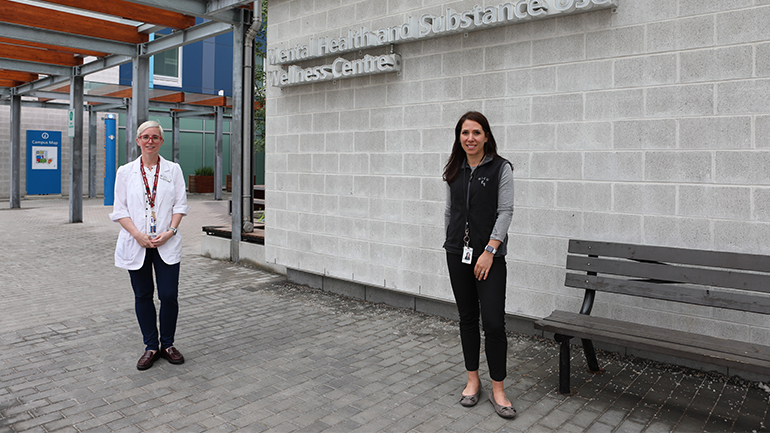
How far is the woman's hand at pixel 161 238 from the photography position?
4473mm

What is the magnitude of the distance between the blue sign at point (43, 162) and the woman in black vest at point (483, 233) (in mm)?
24920

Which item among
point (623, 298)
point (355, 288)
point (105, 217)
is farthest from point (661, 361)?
point (105, 217)

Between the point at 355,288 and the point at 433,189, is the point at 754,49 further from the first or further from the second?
the point at 355,288

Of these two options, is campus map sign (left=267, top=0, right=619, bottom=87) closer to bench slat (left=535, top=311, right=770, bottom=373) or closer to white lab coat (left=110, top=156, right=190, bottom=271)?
bench slat (left=535, top=311, right=770, bottom=373)

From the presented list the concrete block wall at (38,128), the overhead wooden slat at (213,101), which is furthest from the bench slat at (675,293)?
the concrete block wall at (38,128)

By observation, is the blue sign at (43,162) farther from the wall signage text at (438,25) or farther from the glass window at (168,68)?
the wall signage text at (438,25)

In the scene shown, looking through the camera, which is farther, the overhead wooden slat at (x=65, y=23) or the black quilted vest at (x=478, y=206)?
the overhead wooden slat at (x=65, y=23)

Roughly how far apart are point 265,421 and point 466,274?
1.50 m

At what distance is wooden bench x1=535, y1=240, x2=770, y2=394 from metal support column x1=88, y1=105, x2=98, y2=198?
23.6m

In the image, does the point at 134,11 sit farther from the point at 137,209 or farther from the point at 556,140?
the point at 556,140

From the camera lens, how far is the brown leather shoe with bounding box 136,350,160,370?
449 cm

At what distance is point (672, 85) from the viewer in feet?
14.5

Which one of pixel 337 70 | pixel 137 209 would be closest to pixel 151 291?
pixel 137 209

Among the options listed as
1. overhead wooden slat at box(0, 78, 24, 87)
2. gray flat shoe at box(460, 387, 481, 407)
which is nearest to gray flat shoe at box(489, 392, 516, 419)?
gray flat shoe at box(460, 387, 481, 407)
